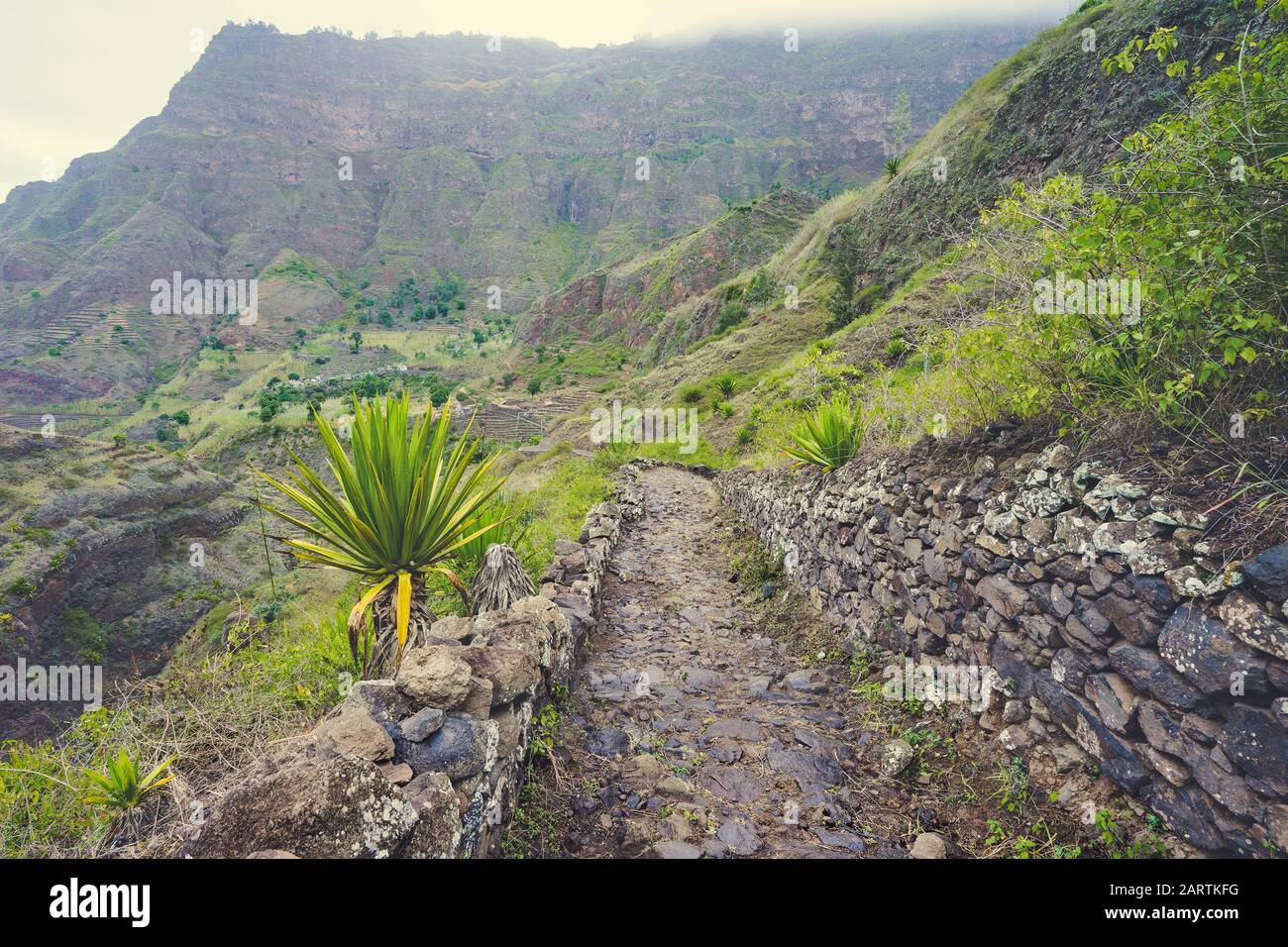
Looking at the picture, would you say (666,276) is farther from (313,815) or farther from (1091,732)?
(313,815)

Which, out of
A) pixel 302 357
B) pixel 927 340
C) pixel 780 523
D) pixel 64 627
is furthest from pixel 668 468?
pixel 302 357

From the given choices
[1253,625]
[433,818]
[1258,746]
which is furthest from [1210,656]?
[433,818]

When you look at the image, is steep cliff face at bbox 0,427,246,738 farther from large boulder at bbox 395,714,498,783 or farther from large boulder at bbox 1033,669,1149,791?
large boulder at bbox 1033,669,1149,791

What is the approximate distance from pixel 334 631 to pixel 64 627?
2685 centimetres

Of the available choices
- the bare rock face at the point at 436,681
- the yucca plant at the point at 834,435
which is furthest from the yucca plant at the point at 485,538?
the yucca plant at the point at 834,435

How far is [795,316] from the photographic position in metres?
29.2

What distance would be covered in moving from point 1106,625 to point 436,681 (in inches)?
128

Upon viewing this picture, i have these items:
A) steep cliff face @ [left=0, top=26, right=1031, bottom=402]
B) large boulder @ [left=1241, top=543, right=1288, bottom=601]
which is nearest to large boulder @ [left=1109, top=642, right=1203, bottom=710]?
large boulder @ [left=1241, top=543, right=1288, bottom=601]

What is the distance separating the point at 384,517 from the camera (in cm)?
369

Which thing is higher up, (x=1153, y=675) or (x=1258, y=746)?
(x=1153, y=675)

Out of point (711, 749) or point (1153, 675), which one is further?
point (711, 749)

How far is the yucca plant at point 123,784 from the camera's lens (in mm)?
2557

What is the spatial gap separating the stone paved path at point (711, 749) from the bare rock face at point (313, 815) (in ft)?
4.10

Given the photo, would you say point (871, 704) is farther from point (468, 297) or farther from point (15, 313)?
point (15, 313)
